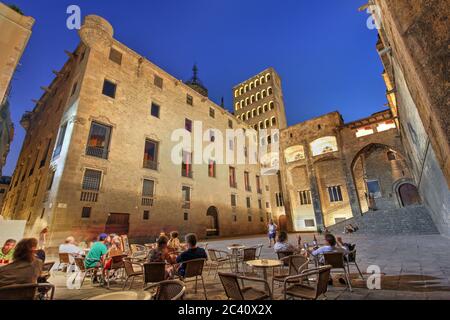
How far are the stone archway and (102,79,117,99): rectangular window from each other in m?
12.1

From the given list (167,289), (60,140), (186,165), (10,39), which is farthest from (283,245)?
(60,140)

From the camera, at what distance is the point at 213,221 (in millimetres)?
19375

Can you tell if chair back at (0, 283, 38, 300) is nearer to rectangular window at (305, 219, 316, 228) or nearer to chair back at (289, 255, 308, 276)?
chair back at (289, 255, 308, 276)

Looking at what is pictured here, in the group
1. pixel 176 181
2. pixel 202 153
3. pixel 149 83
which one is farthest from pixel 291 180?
pixel 149 83

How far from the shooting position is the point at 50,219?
33.6 feet

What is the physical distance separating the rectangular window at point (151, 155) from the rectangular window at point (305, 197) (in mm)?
18740

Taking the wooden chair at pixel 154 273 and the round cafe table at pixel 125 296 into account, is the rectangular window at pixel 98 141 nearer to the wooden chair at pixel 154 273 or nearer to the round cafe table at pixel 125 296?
the wooden chair at pixel 154 273

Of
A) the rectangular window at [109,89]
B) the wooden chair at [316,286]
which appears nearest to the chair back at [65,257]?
the wooden chair at [316,286]

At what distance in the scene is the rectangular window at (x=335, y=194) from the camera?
23656mm

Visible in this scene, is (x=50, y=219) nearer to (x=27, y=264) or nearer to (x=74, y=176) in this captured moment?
(x=74, y=176)

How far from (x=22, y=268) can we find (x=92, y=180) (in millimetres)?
10519

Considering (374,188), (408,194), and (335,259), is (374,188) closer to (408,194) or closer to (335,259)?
(408,194)
